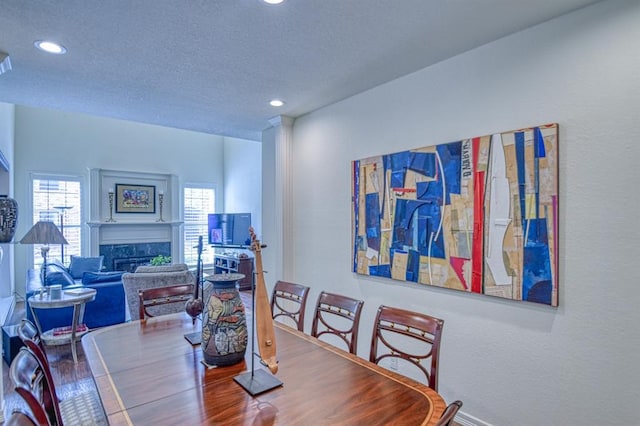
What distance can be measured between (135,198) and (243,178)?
240 cm

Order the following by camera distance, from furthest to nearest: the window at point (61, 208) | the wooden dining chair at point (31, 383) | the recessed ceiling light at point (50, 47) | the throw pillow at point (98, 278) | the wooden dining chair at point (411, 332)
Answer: the window at point (61, 208)
the throw pillow at point (98, 278)
the recessed ceiling light at point (50, 47)
the wooden dining chair at point (411, 332)
the wooden dining chair at point (31, 383)

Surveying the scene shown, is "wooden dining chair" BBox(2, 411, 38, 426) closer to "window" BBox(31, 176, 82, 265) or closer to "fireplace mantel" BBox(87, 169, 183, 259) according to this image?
"window" BBox(31, 176, 82, 265)

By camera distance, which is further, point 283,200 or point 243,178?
point 243,178

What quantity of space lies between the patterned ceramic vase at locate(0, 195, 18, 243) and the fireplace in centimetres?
487

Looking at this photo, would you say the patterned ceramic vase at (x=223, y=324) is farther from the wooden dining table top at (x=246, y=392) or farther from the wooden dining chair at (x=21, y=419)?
the wooden dining chair at (x=21, y=419)

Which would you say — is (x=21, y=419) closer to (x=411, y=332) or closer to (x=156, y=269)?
(x=411, y=332)

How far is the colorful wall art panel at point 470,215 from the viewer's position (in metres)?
2.06

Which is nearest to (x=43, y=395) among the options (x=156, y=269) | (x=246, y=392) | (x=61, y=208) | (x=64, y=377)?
(x=246, y=392)

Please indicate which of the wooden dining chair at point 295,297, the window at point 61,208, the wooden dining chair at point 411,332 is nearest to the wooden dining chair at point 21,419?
the wooden dining chair at point 411,332

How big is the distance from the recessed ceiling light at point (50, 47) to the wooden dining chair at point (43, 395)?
→ 188 cm

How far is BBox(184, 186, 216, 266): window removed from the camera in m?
8.55

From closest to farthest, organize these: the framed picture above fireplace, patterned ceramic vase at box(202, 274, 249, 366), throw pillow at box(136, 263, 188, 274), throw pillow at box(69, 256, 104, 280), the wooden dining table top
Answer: the wooden dining table top
patterned ceramic vase at box(202, 274, 249, 366)
throw pillow at box(136, 263, 188, 274)
throw pillow at box(69, 256, 104, 280)
the framed picture above fireplace

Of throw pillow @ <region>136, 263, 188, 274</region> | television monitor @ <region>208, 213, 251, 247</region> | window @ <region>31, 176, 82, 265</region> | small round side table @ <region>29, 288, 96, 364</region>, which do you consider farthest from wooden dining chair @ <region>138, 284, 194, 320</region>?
window @ <region>31, 176, 82, 265</region>

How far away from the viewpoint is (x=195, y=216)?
8688 millimetres
